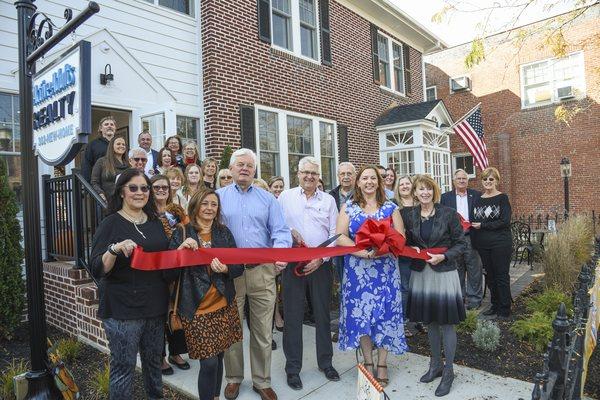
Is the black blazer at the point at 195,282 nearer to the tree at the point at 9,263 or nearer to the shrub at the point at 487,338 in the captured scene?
the shrub at the point at 487,338

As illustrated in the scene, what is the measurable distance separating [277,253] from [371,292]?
→ 90 centimetres

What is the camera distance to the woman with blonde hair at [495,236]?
5.48 metres

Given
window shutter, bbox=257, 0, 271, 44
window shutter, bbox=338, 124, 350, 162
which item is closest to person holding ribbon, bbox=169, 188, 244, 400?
window shutter, bbox=257, 0, 271, 44

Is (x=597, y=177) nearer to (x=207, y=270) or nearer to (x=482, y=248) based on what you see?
(x=482, y=248)

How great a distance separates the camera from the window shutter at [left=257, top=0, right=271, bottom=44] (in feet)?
30.6

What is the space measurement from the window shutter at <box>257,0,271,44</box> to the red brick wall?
0.45ft

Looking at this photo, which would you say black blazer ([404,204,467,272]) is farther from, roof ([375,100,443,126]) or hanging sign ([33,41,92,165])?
roof ([375,100,443,126])

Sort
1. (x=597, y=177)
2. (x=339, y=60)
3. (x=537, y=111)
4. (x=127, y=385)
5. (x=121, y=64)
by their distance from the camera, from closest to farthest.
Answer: (x=127, y=385) < (x=121, y=64) < (x=339, y=60) < (x=597, y=177) < (x=537, y=111)

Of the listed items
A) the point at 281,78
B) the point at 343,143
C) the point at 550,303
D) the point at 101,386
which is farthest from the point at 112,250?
the point at 343,143

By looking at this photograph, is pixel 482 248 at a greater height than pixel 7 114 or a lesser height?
lesser

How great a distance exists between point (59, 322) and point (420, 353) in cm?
447

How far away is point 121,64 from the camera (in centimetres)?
713

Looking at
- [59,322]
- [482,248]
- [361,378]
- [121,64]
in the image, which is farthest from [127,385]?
[121,64]

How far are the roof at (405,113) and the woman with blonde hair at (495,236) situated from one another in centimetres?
740
